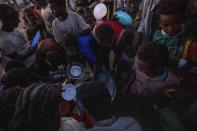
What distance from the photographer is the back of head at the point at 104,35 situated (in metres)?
3.56

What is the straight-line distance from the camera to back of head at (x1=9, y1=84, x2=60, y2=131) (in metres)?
2.28

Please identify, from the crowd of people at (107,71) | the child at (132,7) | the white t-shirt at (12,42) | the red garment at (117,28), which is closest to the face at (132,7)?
the child at (132,7)

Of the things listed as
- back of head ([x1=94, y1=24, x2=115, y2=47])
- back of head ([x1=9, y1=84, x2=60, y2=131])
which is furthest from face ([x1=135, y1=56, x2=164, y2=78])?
back of head ([x1=9, y1=84, x2=60, y2=131])

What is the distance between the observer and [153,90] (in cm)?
323

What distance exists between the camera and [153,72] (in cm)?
308

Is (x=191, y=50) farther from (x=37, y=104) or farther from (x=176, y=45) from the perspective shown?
(x=37, y=104)

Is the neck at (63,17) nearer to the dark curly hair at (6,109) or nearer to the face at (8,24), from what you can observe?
the face at (8,24)

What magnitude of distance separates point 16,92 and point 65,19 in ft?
5.76

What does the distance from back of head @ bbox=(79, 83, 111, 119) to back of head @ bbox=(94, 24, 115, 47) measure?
116 cm

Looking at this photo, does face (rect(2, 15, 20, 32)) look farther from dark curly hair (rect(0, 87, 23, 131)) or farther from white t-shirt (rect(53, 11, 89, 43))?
dark curly hair (rect(0, 87, 23, 131))

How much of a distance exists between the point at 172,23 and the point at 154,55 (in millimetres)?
439

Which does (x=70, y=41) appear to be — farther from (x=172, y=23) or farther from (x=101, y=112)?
(x=101, y=112)

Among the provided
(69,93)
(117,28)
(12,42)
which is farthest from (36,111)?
(117,28)

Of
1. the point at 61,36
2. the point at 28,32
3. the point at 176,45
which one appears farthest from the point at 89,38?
the point at 28,32
